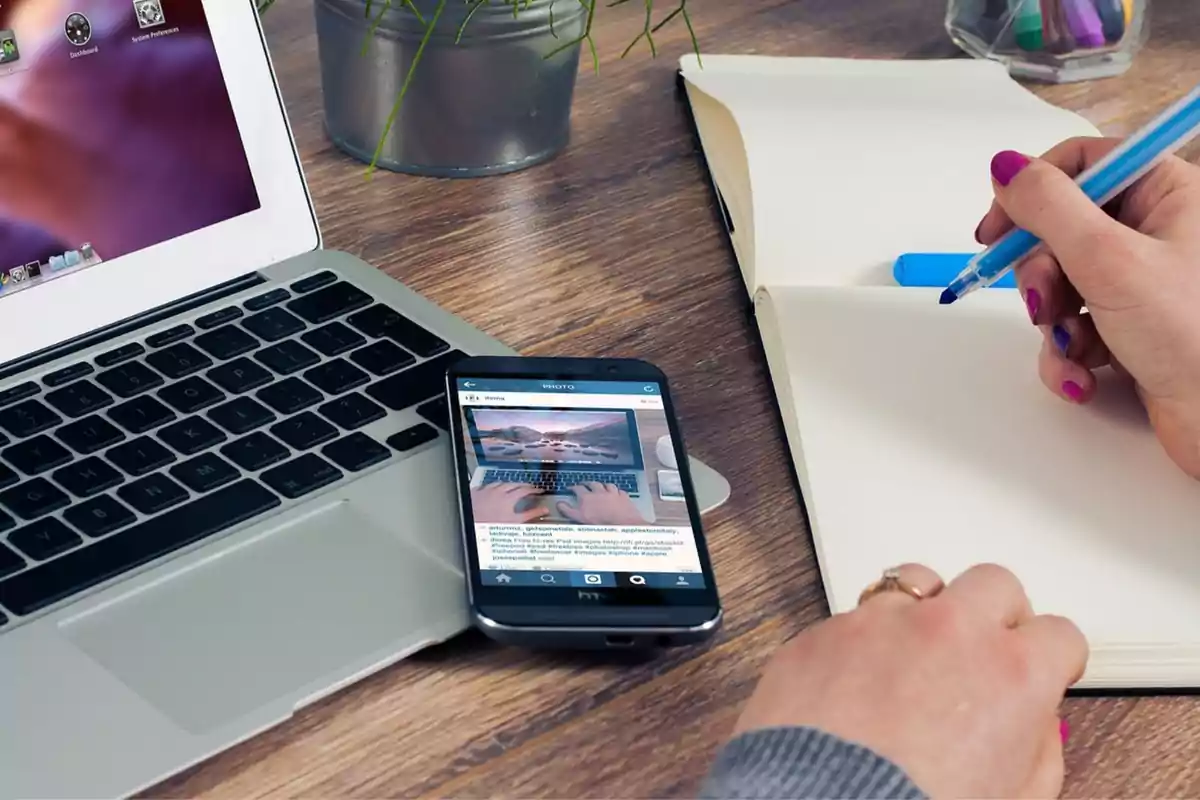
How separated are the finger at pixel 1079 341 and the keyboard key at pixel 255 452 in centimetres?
35

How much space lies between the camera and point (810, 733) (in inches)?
16.8

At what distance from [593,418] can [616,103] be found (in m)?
0.41

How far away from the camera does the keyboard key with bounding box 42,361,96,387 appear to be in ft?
1.92

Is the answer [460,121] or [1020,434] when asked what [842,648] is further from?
[460,121]

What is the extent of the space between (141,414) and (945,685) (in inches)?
13.5

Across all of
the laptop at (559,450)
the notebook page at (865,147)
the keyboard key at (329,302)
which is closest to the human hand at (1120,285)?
the notebook page at (865,147)

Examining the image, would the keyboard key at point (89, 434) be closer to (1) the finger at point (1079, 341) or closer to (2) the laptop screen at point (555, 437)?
(2) the laptop screen at point (555, 437)

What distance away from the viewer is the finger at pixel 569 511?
1.68 feet

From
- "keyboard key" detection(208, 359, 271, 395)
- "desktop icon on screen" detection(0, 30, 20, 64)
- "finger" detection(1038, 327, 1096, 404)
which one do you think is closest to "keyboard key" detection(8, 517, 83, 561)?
"keyboard key" detection(208, 359, 271, 395)

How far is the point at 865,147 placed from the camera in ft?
2.72

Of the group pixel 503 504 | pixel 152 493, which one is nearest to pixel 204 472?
pixel 152 493

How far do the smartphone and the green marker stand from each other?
55 centimetres

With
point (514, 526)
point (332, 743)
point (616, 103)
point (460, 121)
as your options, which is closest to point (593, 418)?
point (514, 526)

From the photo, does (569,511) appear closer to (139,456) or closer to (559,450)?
(559,450)
